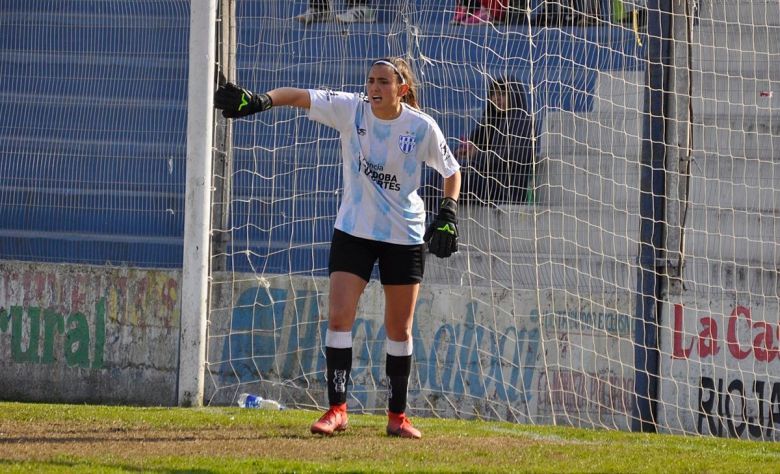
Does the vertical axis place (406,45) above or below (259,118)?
above

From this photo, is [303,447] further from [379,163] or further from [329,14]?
[329,14]

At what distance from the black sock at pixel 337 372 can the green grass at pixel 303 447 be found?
22 centimetres

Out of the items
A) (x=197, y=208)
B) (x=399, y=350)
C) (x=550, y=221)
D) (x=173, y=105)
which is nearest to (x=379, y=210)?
(x=399, y=350)

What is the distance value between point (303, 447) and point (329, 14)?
4699mm

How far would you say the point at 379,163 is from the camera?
6.86 m

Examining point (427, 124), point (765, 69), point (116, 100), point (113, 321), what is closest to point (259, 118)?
point (116, 100)

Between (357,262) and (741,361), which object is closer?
(357,262)

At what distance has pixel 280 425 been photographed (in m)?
7.28

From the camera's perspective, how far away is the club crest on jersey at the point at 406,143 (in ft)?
22.6

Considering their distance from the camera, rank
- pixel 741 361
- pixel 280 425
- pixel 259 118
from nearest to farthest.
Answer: pixel 280 425, pixel 741 361, pixel 259 118

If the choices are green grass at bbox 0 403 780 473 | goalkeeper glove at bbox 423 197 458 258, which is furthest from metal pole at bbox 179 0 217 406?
goalkeeper glove at bbox 423 197 458 258

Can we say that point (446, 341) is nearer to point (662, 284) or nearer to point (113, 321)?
point (662, 284)

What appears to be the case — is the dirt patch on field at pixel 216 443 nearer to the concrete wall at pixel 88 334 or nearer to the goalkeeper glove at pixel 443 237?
the goalkeeper glove at pixel 443 237

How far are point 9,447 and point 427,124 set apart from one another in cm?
282
